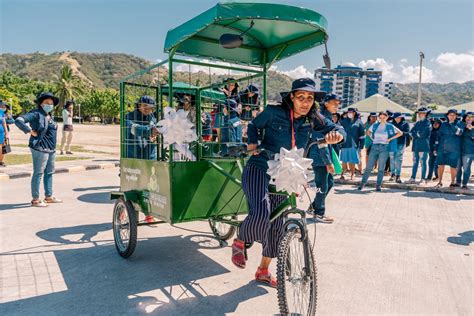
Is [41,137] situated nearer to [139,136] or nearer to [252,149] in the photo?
[139,136]

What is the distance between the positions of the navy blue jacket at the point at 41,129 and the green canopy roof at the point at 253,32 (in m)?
3.48

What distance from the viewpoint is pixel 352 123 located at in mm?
11406

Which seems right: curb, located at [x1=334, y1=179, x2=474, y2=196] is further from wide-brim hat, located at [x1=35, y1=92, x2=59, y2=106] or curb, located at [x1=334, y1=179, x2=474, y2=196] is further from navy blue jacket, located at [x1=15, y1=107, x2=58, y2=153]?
wide-brim hat, located at [x1=35, y1=92, x2=59, y2=106]

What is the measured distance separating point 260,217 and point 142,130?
243 centimetres

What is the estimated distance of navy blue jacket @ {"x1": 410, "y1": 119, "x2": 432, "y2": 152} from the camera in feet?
35.6

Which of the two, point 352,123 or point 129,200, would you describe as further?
point 352,123

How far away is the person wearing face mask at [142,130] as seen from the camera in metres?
4.90

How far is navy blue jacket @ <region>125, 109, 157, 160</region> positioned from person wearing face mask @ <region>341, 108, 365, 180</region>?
7.02 m

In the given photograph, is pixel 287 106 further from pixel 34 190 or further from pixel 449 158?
pixel 449 158

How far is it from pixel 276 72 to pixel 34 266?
12.0ft

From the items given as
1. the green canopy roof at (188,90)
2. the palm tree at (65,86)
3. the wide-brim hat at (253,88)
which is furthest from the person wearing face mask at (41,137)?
the palm tree at (65,86)

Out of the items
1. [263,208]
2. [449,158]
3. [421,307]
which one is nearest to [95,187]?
[263,208]

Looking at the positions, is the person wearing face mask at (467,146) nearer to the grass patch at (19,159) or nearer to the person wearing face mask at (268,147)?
the person wearing face mask at (268,147)

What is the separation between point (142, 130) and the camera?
5.06 m
